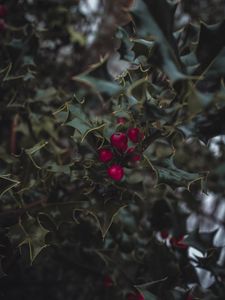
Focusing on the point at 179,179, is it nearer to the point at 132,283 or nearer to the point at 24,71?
the point at 132,283

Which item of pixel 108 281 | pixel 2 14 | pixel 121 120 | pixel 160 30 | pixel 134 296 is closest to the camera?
pixel 160 30

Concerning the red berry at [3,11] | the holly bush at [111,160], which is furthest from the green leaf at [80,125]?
the red berry at [3,11]

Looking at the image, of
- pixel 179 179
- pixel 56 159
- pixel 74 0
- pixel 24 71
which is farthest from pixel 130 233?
pixel 74 0

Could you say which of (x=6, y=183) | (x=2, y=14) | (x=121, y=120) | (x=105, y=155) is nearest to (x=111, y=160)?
(x=105, y=155)

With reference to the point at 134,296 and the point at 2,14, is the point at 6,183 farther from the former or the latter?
the point at 2,14

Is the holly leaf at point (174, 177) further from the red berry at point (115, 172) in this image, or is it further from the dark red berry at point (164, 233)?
the dark red berry at point (164, 233)

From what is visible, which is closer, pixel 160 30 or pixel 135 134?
pixel 160 30
